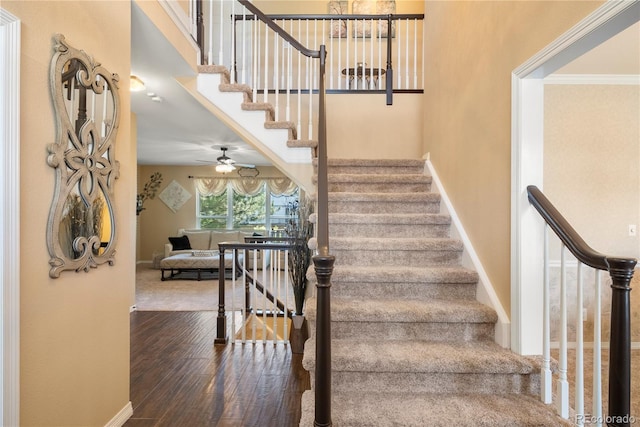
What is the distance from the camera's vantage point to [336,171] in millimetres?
3562

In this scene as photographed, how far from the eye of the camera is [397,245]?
2518mm

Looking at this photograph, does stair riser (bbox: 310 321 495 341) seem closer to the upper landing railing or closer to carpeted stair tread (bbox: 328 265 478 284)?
carpeted stair tread (bbox: 328 265 478 284)

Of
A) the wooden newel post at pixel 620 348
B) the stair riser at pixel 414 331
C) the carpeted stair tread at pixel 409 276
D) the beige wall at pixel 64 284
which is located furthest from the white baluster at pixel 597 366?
the beige wall at pixel 64 284

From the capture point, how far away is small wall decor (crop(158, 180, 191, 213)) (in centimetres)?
902

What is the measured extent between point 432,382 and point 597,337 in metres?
0.77

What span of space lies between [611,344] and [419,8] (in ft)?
19.2

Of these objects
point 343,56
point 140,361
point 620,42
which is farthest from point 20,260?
point 343,56

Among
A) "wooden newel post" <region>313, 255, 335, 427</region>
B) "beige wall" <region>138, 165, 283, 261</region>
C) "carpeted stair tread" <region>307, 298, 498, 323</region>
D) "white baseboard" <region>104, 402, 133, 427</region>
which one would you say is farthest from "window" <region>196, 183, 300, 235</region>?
"wooden newel post" <region>313, 255, 335, 427</region>

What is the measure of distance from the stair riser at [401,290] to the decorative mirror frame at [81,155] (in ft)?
4.56

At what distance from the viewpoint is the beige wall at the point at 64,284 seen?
4.36ft

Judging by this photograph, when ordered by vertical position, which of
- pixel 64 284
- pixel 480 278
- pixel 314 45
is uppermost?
pixel 314 45

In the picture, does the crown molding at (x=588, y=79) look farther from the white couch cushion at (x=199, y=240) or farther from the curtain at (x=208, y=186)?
the curtain at (x=208, y=186)

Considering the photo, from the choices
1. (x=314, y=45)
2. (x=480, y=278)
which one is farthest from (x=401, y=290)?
(x=314, y=45)

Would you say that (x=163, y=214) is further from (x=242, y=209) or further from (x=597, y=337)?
(x=597, y=337)
